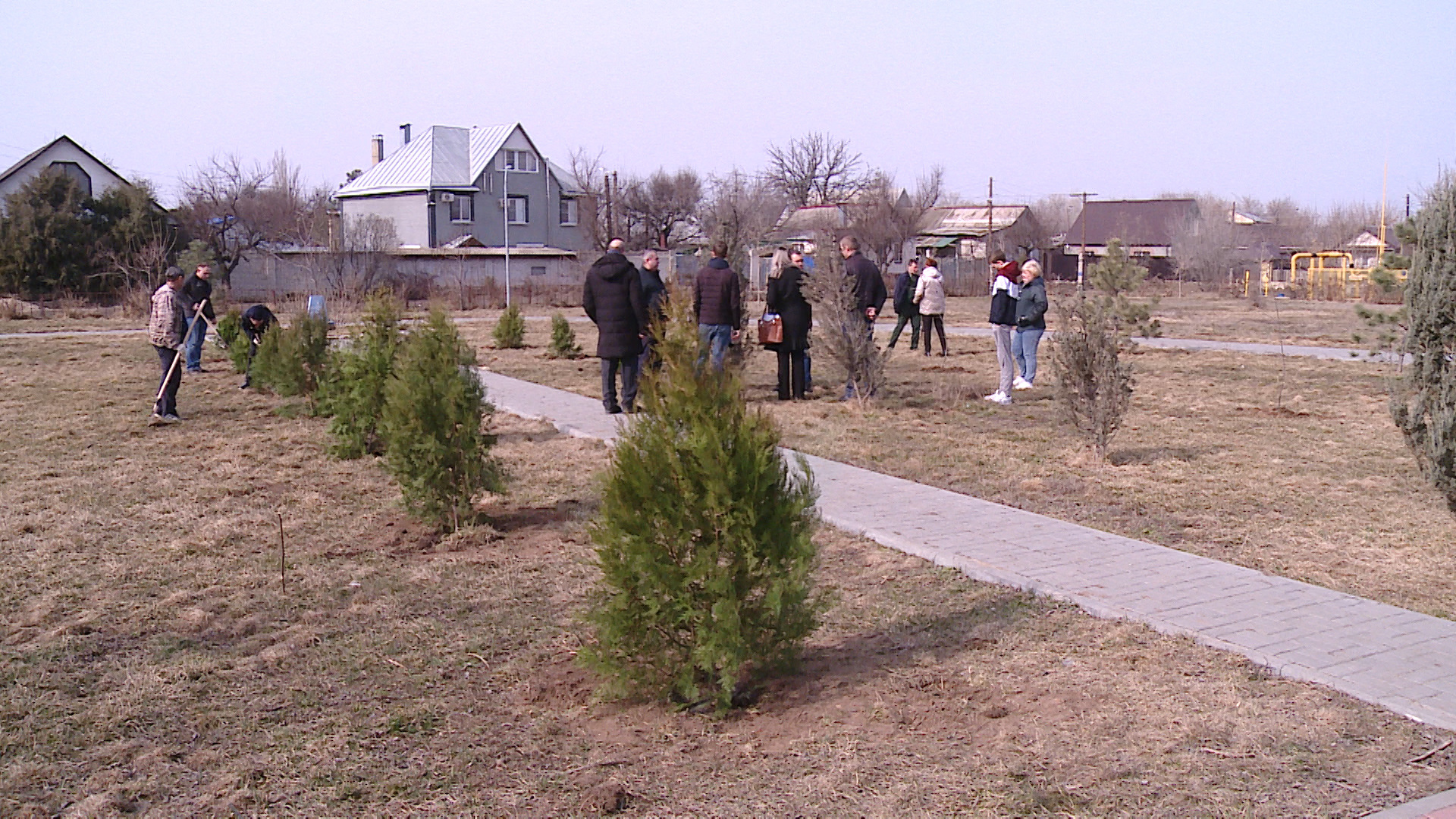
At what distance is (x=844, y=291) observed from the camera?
12.6 m

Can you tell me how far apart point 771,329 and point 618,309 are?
6.10 ft

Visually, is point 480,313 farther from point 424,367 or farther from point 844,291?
point 424,367

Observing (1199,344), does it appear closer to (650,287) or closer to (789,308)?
(789,308)

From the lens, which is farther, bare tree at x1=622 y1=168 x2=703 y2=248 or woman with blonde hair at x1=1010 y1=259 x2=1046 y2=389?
bare tree at x1=622 y1=168 x2=703 y2=248

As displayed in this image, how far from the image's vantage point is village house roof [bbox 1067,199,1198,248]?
7669cm

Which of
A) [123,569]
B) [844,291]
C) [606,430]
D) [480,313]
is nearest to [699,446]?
[123,569]

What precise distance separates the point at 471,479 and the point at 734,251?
8.47 m

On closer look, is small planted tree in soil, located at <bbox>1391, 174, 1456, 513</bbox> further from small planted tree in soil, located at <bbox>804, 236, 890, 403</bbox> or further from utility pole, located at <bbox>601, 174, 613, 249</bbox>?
utility pole, located at <bbox>601, 174, 613, 249</bbox>

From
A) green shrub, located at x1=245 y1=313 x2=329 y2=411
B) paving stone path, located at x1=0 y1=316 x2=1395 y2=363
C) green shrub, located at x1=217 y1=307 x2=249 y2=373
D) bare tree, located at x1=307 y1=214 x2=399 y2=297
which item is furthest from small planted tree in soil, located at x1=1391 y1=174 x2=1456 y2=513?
bare tree, located at x1=307 y1=214 x2=399 y2=297

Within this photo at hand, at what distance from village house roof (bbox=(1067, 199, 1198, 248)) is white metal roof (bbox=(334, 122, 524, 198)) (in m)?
37.5

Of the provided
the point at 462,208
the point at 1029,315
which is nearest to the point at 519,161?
the point at 462,208

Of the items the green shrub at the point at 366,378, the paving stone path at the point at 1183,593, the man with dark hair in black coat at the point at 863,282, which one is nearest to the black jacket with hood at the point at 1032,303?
the man with dark hair in black coat at the point at 863,282

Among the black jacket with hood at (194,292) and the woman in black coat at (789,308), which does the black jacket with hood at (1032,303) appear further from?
the black jacket with hood at (194,292)

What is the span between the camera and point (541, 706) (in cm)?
483
